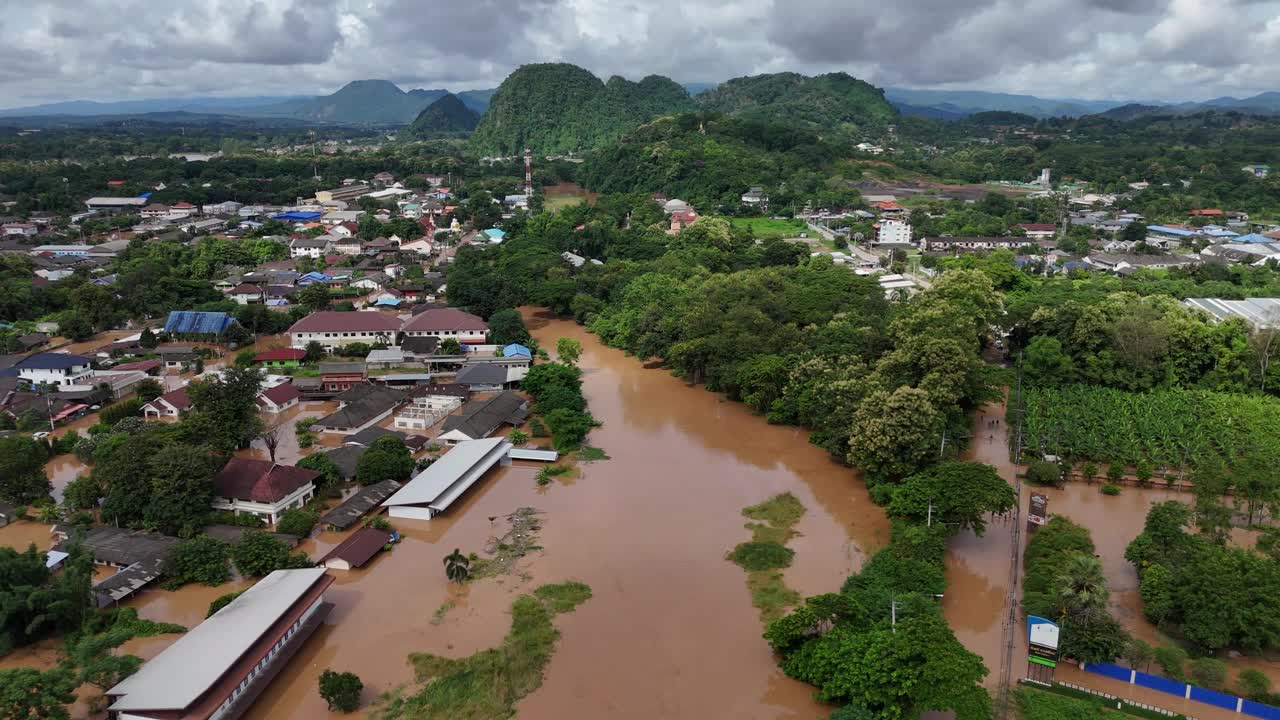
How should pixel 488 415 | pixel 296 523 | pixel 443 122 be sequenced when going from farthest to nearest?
pixel 443 122
pixel 488 415
pixel 296 523

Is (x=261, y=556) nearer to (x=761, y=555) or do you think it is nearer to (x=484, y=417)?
(x=484, y=417)

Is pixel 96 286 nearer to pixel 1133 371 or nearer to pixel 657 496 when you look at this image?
pixel 657 496

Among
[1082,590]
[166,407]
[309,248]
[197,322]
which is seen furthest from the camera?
[309,248]

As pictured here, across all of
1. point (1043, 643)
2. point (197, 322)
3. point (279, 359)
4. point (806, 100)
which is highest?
point (806, 100)

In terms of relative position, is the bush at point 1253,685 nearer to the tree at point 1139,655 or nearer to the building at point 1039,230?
the tree at point 1139,655

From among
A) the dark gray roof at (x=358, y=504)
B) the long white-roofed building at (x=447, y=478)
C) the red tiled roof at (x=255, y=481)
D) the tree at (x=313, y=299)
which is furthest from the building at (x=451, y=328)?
the red tiled roof at (x=255, y=481)

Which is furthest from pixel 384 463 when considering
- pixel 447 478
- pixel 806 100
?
pixel 806 100
